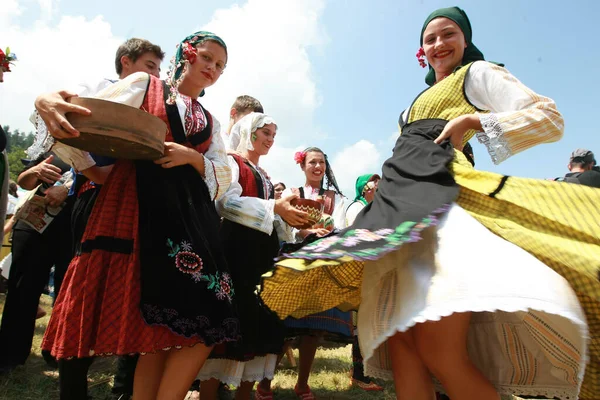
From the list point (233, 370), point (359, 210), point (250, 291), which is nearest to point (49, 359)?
point (233, 370)

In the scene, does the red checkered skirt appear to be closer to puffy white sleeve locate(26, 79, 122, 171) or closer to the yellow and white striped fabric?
puffy white sleeve locate(26, 79, 122, 171)

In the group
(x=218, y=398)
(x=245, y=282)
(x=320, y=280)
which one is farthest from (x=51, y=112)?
(x=218, y=398)

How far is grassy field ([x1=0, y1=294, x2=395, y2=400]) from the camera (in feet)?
9.24

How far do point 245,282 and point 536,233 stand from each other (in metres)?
1.69

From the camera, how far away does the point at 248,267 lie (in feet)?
8.46

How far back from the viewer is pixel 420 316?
128 centimetres

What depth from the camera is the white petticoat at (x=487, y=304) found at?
3.97 ft

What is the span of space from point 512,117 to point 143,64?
2529 mm

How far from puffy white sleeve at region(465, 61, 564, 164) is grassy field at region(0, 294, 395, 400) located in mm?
2362

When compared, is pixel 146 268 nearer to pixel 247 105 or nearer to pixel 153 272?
pixel 153 272

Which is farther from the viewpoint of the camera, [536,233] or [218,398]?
[218,398]

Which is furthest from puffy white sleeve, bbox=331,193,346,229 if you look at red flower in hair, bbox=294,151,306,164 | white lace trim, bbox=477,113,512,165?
white lace trim, bbox=477,113,512,165

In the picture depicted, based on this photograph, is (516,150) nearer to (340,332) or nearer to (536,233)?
(536,233)

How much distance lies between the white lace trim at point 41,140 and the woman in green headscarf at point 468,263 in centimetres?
110
